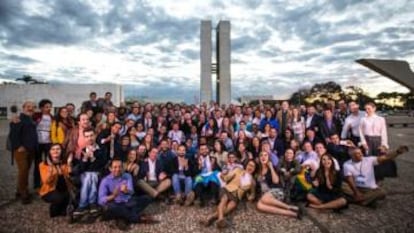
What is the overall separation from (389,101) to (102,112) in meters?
89.0

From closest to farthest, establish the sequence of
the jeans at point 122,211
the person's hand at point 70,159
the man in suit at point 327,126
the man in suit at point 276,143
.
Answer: the jeans at point 122,211 < the person's hand at point 70,159 < the man in suit at point 276,143 < the man in suit at point 327,126

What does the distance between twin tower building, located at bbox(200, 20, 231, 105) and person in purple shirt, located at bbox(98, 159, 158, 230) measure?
2193 cm

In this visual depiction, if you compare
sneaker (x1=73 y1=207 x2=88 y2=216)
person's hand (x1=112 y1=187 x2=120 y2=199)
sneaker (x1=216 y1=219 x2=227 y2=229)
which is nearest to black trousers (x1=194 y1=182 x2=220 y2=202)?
sneaker (x1=216 y1=219 x2=227 y2=229)

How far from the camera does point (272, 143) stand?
6.89 m

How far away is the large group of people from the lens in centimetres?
503

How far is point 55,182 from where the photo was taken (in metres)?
4.98

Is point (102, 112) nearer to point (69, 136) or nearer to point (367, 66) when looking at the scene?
point (69, 136)

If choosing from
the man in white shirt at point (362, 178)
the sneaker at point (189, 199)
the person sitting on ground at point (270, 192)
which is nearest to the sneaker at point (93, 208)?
the sneaker at point (189, 199)

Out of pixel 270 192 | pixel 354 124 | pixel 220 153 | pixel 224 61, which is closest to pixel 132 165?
pixel 220 153

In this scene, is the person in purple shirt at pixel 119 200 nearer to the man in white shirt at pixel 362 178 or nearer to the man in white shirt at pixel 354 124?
the man in white shirt at pixel 362 178

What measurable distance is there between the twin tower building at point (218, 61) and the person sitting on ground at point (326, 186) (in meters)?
21.5

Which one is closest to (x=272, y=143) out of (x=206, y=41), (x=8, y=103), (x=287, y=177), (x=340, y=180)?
(x=287, y=177)

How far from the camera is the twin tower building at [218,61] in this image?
27.0m

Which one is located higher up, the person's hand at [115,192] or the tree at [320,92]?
the tree at [320,92]
